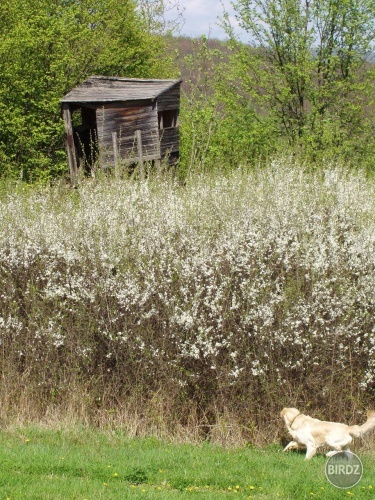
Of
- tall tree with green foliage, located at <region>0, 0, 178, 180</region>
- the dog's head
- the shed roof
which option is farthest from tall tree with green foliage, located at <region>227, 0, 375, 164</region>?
the dog's head

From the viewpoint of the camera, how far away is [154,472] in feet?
20.7

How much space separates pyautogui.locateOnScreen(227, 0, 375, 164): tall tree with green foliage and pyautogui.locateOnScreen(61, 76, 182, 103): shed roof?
251 cm

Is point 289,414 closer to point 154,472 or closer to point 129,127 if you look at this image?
point 154,472

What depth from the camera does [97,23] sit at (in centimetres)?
3077

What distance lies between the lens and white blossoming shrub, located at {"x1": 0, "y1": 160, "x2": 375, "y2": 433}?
7.95 meters

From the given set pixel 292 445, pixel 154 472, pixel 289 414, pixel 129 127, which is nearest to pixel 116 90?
pixel 129 127

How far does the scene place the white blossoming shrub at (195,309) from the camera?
7.95 m

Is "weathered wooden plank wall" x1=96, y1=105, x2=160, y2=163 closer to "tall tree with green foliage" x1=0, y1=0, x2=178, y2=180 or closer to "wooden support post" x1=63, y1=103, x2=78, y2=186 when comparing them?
"wooden support post" x1=63, y1=103, x2=78, y2=186

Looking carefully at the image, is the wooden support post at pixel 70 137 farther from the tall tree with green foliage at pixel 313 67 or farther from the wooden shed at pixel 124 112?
the tall tree with green foliage at pixel 313 67

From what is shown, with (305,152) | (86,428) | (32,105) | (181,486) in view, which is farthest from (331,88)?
(181,486)

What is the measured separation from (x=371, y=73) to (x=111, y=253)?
48.3 ft

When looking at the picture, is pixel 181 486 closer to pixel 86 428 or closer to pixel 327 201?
pixel 86 428

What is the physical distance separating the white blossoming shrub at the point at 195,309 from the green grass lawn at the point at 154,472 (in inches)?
32.8

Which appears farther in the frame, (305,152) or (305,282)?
(305,152)
